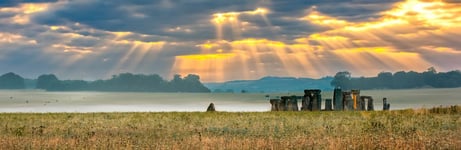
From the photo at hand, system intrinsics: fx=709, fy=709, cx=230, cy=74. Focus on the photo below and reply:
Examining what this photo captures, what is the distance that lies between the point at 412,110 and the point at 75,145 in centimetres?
3133

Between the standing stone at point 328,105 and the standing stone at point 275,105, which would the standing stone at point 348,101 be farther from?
the standing stone at point 275,105

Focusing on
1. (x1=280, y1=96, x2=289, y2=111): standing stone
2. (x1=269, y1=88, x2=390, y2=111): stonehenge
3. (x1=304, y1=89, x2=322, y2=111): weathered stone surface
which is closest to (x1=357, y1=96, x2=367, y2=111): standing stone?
(x1=269, y1=88, x2=390, y2=111): stonehenge

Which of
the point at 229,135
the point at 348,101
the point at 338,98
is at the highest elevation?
the point at 338,98

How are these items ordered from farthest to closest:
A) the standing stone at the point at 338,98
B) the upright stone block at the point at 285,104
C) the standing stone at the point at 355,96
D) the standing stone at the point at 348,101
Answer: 1. the standing stone at the point at 338,98
2. the standing stone at the point at 355,96
3. the upright stone block at the point at 285,104
4. the standing stone at the point at 348,101

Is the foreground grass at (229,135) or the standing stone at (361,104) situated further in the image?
the standing stone at (361,104)

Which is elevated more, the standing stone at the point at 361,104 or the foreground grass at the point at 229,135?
the standing stone at the point at 361,104

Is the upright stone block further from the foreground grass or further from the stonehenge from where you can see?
the foreground grass

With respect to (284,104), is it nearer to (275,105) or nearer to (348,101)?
(275,105)

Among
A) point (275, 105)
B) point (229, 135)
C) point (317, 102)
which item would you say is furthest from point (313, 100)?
point (229, 135)

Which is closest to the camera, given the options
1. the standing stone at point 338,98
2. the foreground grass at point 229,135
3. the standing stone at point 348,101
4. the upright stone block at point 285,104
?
the foreground grass at point 229,135

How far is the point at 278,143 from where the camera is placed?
2627 centimetres

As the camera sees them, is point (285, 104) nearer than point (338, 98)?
Yes

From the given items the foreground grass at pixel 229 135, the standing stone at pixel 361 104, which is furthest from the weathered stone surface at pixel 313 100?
the foreground grass at pixel 229 135

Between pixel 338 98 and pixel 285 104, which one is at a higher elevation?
pixel 338 98
